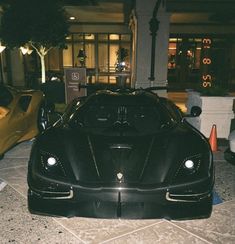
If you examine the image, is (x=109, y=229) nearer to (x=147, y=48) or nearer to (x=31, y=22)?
(x=147, y=48)

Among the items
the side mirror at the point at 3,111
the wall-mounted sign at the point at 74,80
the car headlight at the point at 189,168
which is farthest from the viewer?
the wall-mounted sign at the point at 74,80

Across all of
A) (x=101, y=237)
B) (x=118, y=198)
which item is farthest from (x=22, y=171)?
(x=118, y=198)

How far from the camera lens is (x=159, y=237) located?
3.59m

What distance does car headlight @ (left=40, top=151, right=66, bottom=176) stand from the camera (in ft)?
11.3

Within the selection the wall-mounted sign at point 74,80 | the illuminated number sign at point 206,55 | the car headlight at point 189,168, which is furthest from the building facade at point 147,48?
the car headlight at point 189,168

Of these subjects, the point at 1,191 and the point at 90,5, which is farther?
the point at 90,5

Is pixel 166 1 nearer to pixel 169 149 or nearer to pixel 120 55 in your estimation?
pixel 169 149

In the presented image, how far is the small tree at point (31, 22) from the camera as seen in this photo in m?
12.8

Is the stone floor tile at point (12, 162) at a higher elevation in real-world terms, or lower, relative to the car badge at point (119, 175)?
lower

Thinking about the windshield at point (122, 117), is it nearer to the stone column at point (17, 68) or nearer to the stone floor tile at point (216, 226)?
the stone floor tile at point (216, 226)

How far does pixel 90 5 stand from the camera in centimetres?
1454

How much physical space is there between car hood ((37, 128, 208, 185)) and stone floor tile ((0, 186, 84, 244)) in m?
0.79

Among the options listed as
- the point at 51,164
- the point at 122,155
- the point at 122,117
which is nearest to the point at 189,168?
the point at 122,155

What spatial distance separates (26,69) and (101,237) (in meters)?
21.4
